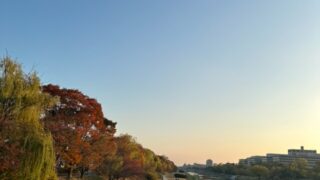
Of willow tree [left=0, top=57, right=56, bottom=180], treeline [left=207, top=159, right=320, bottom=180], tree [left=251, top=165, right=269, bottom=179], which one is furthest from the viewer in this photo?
tree [left=251, top=165, right=269, bottom=179]

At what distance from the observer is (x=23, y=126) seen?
20828mm

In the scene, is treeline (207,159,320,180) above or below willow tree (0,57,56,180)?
above

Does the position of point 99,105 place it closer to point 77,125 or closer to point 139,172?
point 77,125

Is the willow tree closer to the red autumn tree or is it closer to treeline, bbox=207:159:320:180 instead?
the red autumn tree

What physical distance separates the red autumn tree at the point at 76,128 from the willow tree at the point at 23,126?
24.7ft

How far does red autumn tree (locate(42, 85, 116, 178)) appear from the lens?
33469mm

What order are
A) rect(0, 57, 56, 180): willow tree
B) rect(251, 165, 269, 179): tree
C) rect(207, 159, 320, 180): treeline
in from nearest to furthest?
rect(0, 57, 56, 180): willow tree → rect(207, 159, 320, 180): treeline → rect(251, 165, 269, 179): tree

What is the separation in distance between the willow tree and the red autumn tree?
7.54 m

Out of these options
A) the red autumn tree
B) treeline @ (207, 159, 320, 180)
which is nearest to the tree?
treeline @ (207, 159, 320, 180)

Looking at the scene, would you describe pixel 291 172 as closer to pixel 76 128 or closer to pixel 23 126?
pixel 76 128

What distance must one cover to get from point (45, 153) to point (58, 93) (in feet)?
64.2

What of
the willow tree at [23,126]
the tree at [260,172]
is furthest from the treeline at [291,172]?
the willow tree at [23,126]

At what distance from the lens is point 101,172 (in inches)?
2064

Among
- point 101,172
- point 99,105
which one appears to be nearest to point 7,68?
point 99,105
